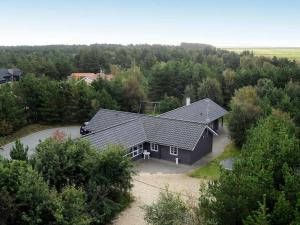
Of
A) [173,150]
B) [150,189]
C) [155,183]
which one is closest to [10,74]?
[173,150]

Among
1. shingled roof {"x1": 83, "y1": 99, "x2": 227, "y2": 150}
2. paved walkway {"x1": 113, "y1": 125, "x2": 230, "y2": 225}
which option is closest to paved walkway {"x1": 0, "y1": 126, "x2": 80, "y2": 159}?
shingled roof {"x1": 83, "y1": 99, "x2": 227, "y2": 150}

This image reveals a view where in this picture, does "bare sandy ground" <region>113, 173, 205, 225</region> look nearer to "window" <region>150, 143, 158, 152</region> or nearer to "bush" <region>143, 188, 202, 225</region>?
"window" <region>150, 143, 158, 152</region>

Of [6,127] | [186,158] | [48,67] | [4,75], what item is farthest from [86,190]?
[4,75]

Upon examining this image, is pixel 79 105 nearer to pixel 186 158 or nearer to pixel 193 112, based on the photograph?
pixel 193 112

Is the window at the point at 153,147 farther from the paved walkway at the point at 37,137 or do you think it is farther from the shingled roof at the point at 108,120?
the paved walkway at the point at 37,137

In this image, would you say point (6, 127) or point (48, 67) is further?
point (48, 67)

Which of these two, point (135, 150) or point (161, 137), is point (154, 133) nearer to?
point (161, 137)
